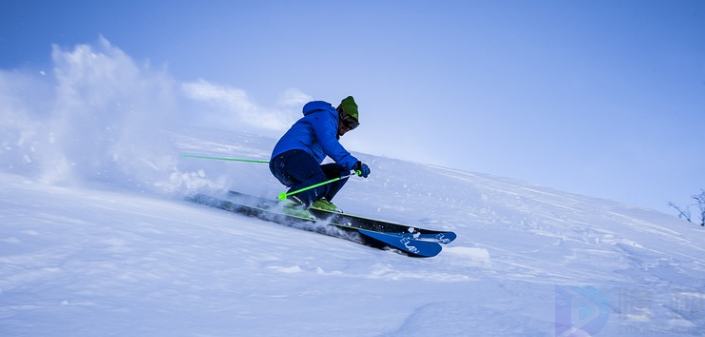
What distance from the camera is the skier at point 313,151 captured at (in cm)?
428

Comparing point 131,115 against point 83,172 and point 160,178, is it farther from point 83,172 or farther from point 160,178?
point 83,172

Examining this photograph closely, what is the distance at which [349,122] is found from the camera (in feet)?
15.3

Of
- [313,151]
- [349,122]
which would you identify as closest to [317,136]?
[313,151]

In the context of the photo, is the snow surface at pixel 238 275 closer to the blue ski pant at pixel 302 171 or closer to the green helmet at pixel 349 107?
the blue ski pant at pixel 302 171

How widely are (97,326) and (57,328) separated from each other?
0.35 ft

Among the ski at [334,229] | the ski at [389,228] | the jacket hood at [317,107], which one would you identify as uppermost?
the jacket hood at [317,107]

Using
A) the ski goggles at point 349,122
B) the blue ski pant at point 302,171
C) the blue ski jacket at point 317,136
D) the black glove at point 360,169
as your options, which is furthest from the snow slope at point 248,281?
the ski goggles at point 349,122

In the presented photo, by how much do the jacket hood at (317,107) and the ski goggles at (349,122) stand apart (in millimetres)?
178

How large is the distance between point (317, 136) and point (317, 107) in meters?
0.43

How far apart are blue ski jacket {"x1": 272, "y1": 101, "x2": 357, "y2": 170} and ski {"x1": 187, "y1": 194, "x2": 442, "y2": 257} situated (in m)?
0.71

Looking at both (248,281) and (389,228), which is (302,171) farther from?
(248,281)

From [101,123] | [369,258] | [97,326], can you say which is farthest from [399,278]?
[101,123]

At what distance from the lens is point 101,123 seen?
6.41 meters

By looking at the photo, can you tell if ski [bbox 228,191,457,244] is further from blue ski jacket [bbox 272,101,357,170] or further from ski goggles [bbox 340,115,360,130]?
ski goggles [bbox 340,115,360,130]
